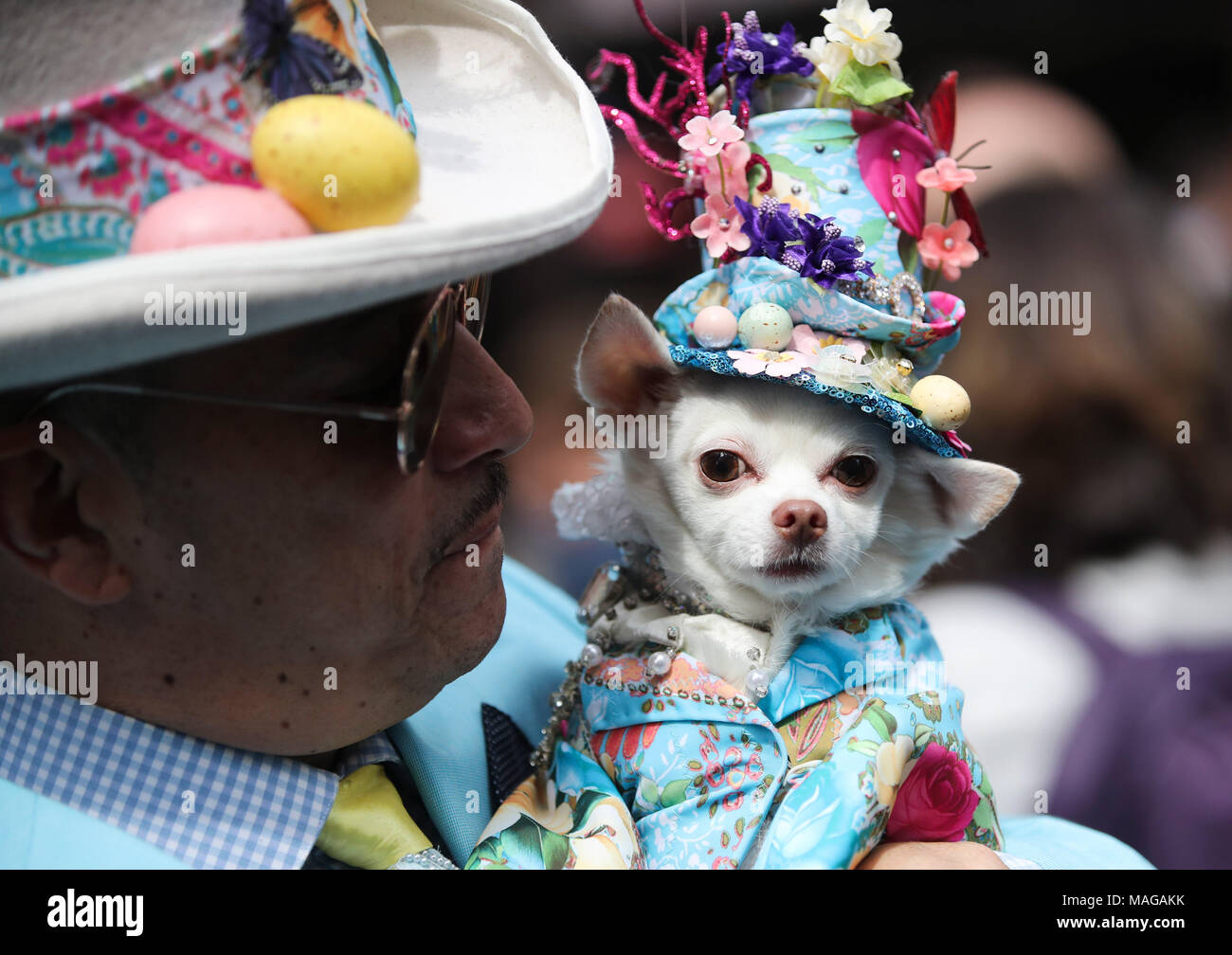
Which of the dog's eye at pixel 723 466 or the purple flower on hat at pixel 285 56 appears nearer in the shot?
the purple flower on hat at pixel 285 56

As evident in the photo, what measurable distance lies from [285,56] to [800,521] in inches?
37.0

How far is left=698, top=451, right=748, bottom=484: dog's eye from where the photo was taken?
5.39ft

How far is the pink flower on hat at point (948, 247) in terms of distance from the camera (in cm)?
166

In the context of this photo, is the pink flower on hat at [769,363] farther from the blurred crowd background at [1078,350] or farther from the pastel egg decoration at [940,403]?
the blurred crowd background at [1078,350]

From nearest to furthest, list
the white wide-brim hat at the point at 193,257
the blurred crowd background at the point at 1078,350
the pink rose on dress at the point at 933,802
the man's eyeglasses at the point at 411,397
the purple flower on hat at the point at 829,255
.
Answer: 1. the white wide-brim hat at the point at 193,257
2. the man's eyeglasses at the point at 411,397
3. the pink rose on dress at the point at 933,802
4. the purple flower on hat at the point at 829,255
5. the blurred crowd background at the point at 1078,350

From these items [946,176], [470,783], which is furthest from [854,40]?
[470,783]

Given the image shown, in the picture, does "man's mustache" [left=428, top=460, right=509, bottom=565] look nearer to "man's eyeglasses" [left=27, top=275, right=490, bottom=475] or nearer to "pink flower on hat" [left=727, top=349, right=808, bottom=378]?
"man's eyeglasses" [left=27, top=275, right=490, bottom=475]

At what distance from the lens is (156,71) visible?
89cm

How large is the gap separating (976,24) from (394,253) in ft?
9.90

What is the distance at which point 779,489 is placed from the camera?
1607mm

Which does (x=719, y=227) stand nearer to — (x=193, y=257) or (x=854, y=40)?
(x=854, y=40)

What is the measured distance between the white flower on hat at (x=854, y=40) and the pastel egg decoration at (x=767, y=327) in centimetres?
41

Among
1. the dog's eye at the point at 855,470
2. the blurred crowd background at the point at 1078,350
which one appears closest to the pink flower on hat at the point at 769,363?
the dog's eye at the point at 855,470

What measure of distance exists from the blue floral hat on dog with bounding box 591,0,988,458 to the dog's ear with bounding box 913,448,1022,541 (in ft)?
0.19
